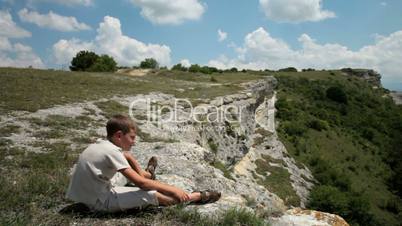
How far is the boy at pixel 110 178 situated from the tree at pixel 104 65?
48.1 m

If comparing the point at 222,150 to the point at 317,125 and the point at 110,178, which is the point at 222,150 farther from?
the point at 317,125

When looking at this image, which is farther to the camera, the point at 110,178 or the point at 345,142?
the point at 345,142

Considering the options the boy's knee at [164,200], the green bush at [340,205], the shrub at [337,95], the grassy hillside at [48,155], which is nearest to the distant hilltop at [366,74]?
the shrub at [337,95]

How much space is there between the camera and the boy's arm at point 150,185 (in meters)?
5.03

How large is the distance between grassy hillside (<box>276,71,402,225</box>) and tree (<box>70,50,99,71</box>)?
3321 centimetres

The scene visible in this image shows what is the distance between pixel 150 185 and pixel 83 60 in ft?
184

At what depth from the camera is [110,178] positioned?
5.19 meters

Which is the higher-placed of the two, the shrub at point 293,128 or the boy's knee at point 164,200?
the boy's knee at point 164,200

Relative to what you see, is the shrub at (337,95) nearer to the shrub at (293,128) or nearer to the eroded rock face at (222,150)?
the shrub at (293,128)

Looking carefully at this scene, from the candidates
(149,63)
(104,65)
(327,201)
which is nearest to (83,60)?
(104,65)

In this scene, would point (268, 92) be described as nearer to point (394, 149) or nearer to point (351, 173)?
point (351, 173)

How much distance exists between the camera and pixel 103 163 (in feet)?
16.5

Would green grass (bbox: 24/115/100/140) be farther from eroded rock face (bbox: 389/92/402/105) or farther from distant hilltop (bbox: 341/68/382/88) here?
distant hilltop (bbox: 341/68/382/88)

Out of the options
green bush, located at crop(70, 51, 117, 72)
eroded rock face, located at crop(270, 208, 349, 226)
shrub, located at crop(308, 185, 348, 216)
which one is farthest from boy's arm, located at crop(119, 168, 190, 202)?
green bush, located at crop(70, 51, 117, 72)
